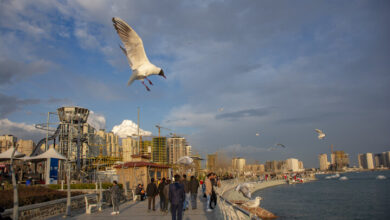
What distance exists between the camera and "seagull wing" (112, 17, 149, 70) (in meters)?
9.41

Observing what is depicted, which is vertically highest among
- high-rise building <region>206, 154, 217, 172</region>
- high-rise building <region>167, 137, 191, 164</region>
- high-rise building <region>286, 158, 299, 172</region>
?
high-rise building <region>167, 137, 191, 164</region>

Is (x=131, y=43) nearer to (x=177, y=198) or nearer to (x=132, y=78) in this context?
(x=132, y=78)

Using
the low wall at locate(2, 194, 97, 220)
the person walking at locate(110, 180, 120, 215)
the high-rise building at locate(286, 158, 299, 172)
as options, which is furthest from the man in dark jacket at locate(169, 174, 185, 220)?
the high-rise building at locate(286, 158, 299, 172)

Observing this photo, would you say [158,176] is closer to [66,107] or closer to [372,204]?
[66,107]

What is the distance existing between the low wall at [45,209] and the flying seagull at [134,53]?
5630 millimetres

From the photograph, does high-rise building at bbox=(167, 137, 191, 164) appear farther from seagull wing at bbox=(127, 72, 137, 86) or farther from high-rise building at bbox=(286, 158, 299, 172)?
high-rise building at bbox=(286, 158, 299, 172)

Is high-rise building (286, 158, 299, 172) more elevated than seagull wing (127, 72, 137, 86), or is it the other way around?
seagull wing (127, 72, 137, 86)

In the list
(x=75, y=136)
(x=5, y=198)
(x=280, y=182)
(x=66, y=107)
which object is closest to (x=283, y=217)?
(x=5, y=198)

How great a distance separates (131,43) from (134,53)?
40 cm

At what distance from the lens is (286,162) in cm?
19700

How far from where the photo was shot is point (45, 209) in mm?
11211

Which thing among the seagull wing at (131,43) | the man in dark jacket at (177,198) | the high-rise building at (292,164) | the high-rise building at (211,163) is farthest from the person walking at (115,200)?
the high-rise building at (292,164)

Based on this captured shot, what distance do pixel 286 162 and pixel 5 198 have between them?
662 ft

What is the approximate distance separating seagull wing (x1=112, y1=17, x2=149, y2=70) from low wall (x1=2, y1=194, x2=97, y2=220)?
6191 millimetres
